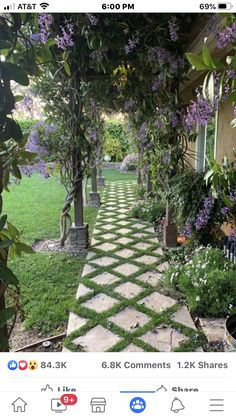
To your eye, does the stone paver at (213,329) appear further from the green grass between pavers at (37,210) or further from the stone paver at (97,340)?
the green grass between pavers at (37,210)

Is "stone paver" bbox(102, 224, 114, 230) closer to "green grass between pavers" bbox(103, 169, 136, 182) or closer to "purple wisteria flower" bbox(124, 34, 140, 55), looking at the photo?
"purple wisteria flower" bbox(124, 34, 140, 55)

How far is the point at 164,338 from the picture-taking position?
1398 mm

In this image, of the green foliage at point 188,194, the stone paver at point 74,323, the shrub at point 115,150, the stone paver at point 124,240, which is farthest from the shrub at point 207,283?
the shrub at point 115,150

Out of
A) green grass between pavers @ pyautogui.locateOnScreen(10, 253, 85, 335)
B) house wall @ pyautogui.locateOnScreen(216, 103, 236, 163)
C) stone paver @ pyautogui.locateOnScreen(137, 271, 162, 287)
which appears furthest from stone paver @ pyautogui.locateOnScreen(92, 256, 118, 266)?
house wall @ pyautogui.locateOnScreen(216, 103, 236, 163)

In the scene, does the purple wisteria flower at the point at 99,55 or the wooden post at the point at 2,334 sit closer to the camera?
the wooden post at the point at 2,334

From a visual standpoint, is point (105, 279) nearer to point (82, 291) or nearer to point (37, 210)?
point (82, 291)

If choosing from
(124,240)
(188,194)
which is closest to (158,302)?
(188,194)

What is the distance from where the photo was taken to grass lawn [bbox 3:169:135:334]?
162 centimetres

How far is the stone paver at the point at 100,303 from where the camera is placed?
1679mm

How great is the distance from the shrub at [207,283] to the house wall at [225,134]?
3.43ft

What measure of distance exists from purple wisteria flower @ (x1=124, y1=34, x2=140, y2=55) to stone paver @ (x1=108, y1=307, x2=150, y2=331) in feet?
4.95

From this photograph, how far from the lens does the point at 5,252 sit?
1.82 ft

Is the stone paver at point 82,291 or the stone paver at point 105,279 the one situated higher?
the stone paver at point 105,279
